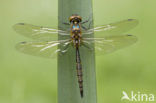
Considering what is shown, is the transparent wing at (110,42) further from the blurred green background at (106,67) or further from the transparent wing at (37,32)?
the transparent wing at (37,32)

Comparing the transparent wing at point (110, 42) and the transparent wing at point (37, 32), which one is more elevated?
the transparent wing at point (37, 32)

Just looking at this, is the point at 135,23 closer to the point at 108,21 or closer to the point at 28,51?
the point at 108,21

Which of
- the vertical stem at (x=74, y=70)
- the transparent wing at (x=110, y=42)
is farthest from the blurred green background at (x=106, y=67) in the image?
the vertical stem at (x=74, y=70)

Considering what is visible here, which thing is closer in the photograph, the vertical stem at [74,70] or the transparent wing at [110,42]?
the vertical stem at [74,70]

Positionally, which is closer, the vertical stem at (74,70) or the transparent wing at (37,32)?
the vertical stem at (74,70)

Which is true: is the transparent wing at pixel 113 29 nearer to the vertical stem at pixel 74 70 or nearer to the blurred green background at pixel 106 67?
the blurred green background at pixel 106 67

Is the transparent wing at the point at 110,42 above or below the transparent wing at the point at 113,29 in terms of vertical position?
below

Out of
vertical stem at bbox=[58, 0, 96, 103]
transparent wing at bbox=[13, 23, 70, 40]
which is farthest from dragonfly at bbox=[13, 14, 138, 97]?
vertical stem at bbox=[58, 0, 96, 103]

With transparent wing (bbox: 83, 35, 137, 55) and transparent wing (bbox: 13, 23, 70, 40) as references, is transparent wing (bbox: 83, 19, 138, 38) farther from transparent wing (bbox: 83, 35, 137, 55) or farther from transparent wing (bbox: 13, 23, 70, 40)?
transparent wing (bbox: 13, 23, 70, 40)

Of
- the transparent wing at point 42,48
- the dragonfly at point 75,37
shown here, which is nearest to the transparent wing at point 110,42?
the dragonfly at point 75,37
